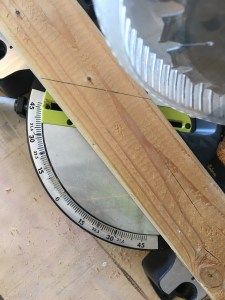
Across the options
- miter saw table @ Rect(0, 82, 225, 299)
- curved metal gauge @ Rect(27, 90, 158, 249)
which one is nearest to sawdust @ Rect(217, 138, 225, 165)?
miter saw table @ Rect(0, 82, 225, 299)

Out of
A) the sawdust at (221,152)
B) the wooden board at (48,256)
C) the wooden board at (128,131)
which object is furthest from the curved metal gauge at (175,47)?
the wooden board at (48,256)

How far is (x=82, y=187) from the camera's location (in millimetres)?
975

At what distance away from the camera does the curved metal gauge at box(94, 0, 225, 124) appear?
0.54 metres

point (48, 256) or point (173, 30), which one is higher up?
point (173, 30)

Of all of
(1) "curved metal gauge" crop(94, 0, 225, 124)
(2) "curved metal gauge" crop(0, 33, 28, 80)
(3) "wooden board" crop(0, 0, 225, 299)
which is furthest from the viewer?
(2) "curved metal gauge" crop(0, 33, 28, 80)

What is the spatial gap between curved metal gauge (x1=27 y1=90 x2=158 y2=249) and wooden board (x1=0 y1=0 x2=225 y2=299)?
12 cm

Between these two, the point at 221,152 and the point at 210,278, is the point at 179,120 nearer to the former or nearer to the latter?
the point at 221,152

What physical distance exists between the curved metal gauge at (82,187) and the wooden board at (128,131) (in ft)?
0.39

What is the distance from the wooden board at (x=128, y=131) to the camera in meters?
0.85

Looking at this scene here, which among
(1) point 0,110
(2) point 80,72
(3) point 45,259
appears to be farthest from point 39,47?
(3) point 45,259

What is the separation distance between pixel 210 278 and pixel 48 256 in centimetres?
31

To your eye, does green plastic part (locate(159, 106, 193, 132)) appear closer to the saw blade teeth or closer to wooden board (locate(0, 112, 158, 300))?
wooden board (locate(0, 112, 158, 300))

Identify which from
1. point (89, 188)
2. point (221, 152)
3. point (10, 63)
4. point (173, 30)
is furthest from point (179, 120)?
point (173, 30)

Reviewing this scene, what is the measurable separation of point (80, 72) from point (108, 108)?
0.22 feet
